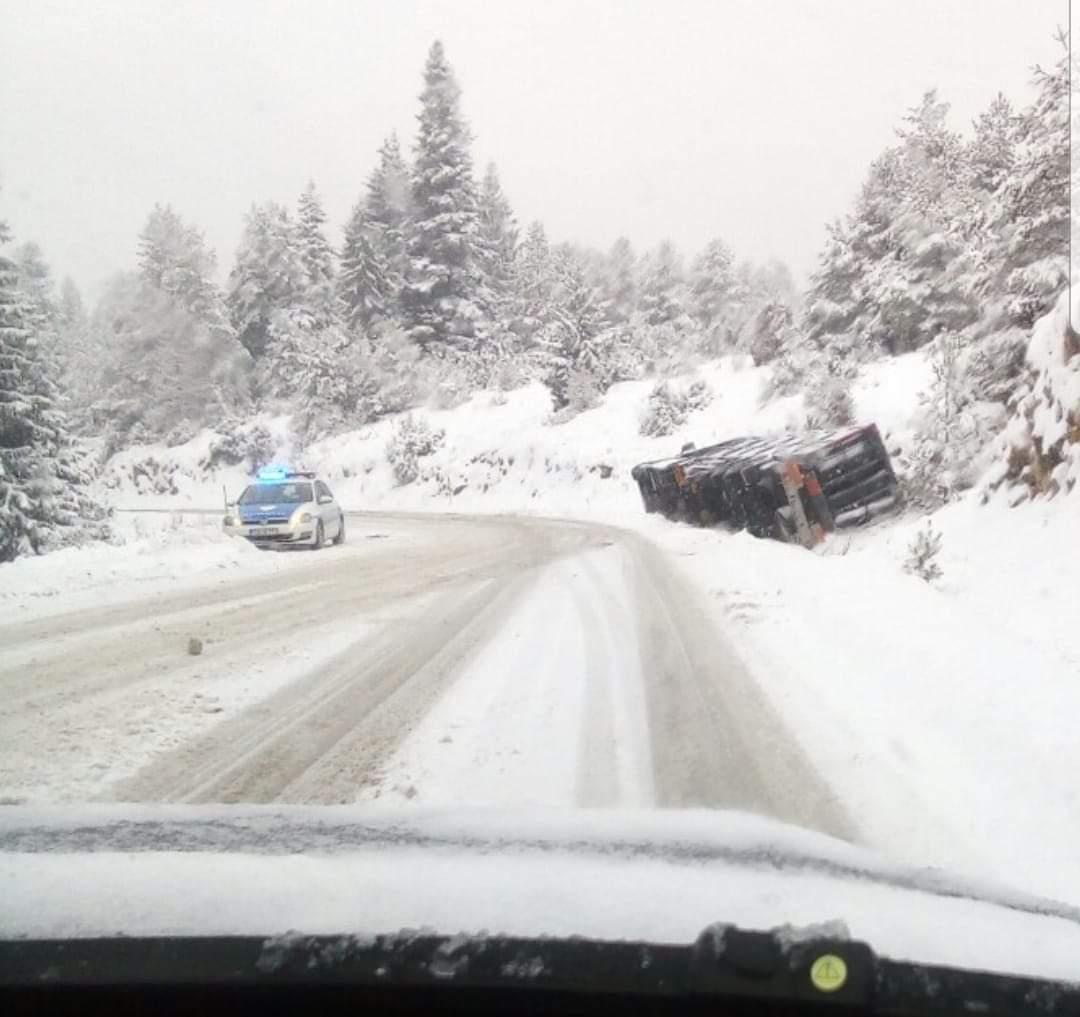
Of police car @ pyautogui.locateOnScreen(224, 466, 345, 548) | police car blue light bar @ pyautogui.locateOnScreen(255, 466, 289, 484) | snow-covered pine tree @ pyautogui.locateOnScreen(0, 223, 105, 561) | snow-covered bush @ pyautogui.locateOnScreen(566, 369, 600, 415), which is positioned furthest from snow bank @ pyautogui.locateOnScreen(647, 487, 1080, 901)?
snow-covered bush @ pyautogui.locateOnScreen(566, 369, 600, 415)

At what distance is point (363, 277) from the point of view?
4116 centimetres

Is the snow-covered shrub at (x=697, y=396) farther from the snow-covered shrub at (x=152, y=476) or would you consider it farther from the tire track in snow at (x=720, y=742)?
the tire track in snow at (x=720, y=742)

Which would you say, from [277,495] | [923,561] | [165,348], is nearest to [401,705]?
[923,561]

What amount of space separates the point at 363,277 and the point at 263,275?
315 inches

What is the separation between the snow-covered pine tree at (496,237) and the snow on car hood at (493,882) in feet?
126

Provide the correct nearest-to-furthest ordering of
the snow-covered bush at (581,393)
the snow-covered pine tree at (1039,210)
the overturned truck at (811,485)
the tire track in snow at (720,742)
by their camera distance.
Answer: the tire track in snow at (720,742), the snow-covered pine tree at (1039,210), the overturned truck at (811,485), the snow-covered bush at (581,393)

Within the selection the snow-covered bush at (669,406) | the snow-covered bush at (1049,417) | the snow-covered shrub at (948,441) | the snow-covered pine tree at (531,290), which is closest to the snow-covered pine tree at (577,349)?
the snow-covered bush at (669,406)

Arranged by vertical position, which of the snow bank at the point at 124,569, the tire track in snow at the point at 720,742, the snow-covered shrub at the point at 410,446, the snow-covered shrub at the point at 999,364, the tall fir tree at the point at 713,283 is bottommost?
the tire track in snow at the point at 720,742

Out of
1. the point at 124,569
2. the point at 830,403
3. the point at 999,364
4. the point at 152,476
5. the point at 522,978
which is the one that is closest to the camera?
the point at 522,978

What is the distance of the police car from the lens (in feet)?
60.7

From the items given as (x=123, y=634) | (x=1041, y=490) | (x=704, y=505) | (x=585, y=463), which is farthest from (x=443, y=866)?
(x=585, y=463)

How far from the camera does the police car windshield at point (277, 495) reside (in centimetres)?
1917

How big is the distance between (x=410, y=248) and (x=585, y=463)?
12247 mm

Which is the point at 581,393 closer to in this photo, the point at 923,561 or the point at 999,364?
the point at 999,364
